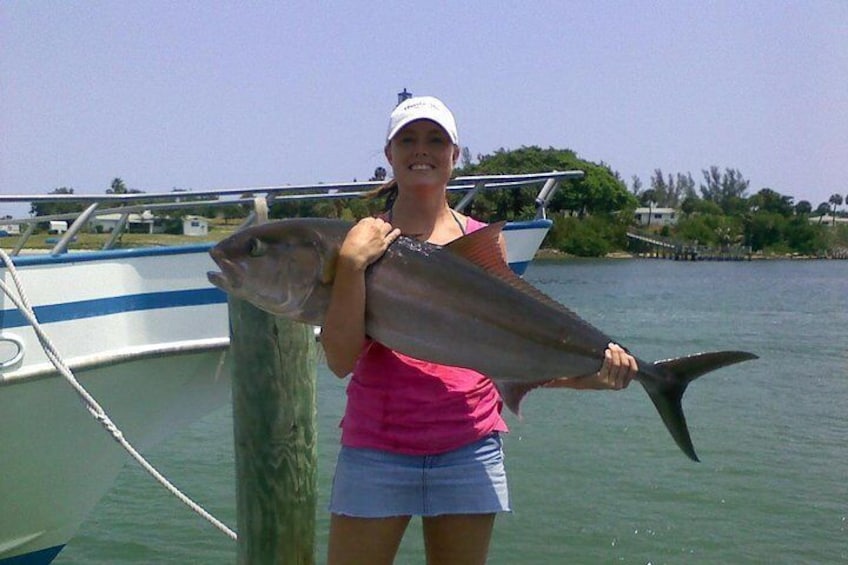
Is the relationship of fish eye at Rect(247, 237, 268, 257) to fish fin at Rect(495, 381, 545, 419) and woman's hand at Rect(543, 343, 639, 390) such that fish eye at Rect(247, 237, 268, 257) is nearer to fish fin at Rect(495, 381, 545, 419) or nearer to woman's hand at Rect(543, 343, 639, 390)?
fish fin at Rect(495, 381, 545, 419)

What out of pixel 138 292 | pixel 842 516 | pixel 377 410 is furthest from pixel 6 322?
pixel 842 516

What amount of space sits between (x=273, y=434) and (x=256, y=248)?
140cm

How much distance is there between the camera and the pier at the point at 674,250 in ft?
329

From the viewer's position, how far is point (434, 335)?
2797 mm

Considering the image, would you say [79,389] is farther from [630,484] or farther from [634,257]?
[634,257]

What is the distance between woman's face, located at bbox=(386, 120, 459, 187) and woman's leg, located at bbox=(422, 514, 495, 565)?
1090 mm

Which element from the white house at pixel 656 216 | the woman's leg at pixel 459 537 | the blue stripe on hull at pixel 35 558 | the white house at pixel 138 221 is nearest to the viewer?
the woman's leg at pixel 459 537

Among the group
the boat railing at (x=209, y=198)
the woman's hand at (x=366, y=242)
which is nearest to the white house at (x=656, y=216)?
the boat railing at (x=209, y=198)

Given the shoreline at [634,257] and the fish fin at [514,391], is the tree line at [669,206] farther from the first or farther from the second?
the fish fin at [514,391]

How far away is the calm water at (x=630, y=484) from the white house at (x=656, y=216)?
11173 cm

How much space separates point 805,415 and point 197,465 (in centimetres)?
885

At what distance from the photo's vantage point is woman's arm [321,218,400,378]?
2.68 m

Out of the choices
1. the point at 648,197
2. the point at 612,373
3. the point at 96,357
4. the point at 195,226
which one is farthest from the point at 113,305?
the point at 648,197

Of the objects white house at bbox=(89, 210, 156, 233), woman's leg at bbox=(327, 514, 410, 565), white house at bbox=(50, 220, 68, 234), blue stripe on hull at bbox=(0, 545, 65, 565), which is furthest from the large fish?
white house at bbox=(50, 220, 68, 234)
